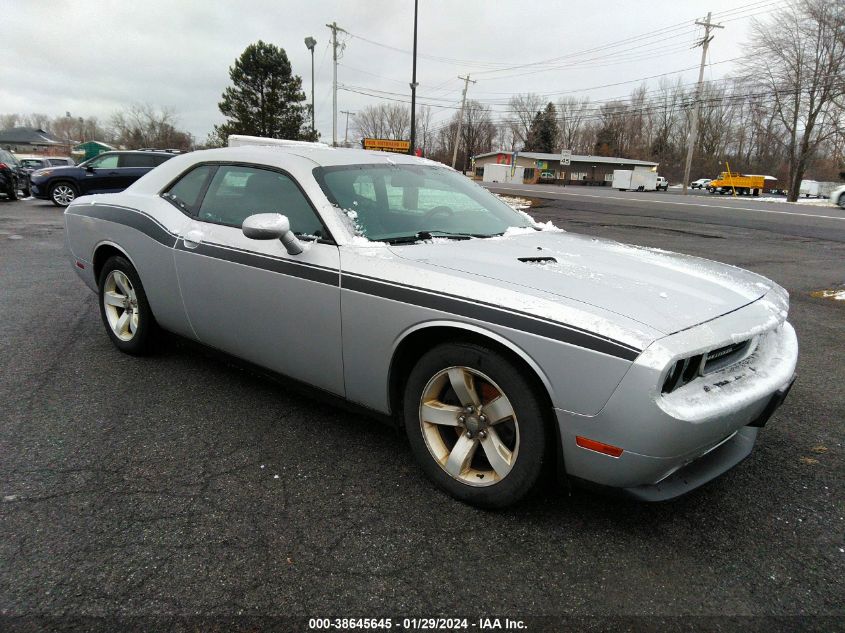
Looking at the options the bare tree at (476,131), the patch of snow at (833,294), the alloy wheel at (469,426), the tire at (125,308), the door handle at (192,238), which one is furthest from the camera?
the bare tree at (476,131)

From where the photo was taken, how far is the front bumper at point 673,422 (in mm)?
1919

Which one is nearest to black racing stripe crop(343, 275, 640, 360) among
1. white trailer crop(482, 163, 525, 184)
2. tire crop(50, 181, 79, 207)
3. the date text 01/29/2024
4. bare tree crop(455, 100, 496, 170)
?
the date text 01/29/2024

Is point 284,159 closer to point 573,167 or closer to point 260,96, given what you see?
point 260,96

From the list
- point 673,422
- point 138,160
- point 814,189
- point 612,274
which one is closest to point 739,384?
point 673,422

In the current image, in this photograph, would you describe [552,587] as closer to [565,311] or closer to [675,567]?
[675,567]

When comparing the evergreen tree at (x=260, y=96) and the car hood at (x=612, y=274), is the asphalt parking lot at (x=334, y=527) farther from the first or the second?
the evergreen tree at (x=260, y=96)

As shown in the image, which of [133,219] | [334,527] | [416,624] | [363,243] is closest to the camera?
[416,624]

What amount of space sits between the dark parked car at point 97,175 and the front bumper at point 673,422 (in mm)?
15249

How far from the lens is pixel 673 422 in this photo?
Answer: 192 centimetres

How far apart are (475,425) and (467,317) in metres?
0.47

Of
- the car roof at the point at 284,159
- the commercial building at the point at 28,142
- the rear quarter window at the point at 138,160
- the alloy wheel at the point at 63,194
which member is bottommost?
the alloy wheel at the point at 63,194

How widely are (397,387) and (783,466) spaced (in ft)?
6.52

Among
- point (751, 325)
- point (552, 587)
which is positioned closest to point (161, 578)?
point (552, 587)

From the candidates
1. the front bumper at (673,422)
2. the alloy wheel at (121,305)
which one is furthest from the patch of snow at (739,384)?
the alloy wheel at (121,305)
